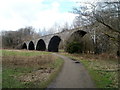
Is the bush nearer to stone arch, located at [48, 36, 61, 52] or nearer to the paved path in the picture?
stone arch, located at [48, 36, 61, 52]

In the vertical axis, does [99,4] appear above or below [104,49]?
above

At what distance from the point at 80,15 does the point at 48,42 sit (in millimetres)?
45007

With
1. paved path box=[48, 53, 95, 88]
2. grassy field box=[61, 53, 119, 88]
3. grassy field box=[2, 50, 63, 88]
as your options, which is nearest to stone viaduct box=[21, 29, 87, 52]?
grassy field box=[61, 53, 119, 88]

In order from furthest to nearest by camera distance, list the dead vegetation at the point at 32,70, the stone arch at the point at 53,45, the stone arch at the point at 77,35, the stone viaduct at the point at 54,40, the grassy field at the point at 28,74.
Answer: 1. the stone arch at the point at 53,45
2. the stone viaduct at the point at 54,40
3. the stone arch at the point at 77,35
4. the dead vegetation at the point at 32,70
5. the grassy field at the point at 28,74

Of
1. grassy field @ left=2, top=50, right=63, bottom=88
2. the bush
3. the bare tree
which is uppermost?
the bare tree

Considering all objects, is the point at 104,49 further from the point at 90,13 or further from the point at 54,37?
the point at 54,37

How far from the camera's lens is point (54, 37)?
186 ft

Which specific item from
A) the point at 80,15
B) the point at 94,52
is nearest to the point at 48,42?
the point at 94,52

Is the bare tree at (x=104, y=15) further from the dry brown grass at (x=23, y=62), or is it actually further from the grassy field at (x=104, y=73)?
the dry brown grass at (x=23, y=62)

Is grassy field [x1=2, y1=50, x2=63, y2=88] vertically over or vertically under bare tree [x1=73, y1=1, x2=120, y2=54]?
under

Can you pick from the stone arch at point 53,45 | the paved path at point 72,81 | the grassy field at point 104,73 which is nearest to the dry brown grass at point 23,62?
the grassy field at point 104,73

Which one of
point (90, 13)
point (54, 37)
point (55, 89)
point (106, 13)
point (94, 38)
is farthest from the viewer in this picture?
point (54, 37)

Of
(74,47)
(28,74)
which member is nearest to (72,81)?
(28,74)

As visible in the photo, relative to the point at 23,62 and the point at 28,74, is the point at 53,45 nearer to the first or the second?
the point at 23,62
